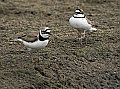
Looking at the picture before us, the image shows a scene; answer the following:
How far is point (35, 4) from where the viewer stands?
12625mm

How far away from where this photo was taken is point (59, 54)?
798cm

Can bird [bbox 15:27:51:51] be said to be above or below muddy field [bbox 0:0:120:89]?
above

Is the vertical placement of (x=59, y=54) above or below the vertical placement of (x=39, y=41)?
below

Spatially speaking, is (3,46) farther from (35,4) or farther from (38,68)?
(35,4)

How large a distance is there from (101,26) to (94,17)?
1014mm

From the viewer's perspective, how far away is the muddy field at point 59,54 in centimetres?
688

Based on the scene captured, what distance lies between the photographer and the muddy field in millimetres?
6875

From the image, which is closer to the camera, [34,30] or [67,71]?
[67,71]

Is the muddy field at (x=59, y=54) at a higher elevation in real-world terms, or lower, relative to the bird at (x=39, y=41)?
lower

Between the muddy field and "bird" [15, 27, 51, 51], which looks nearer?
the muddy field

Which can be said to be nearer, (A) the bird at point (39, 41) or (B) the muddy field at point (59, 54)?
(B) the muddy field at point (59, 54)

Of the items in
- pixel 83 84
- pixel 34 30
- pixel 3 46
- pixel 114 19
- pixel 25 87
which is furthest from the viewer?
pixel 114 19

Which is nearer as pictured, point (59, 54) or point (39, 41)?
point (39, 41)

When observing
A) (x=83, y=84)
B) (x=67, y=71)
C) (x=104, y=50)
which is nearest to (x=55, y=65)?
(x=67, y=71)
